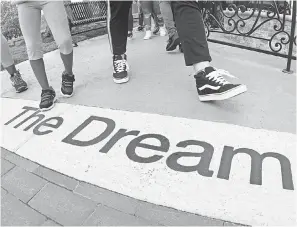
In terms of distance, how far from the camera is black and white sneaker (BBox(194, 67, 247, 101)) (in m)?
1.85

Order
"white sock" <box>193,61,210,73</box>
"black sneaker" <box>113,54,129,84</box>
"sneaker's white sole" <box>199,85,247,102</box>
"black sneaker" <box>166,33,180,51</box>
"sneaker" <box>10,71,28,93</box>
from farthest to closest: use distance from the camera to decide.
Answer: "black sneaker" <box>166,33,180,51</box> → "sneaker" <box>10,71,28,93</box> → "black sneaker" <box>113,54,129,84</box> → "white sock" <box>193,61,210,73</box> → "sneaker's white sole" <box>199,85,247,102</box>

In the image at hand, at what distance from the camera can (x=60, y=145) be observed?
5.96ft

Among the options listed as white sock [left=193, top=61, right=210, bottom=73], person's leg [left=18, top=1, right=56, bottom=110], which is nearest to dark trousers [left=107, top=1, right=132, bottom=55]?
person's leg [left=18, top=1, right=56, bottom=110]

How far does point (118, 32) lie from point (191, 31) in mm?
798

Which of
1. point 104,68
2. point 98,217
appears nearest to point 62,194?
point 98,217

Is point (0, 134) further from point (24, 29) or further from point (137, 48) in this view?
point (137, 48)

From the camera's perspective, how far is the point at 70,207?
1.35m

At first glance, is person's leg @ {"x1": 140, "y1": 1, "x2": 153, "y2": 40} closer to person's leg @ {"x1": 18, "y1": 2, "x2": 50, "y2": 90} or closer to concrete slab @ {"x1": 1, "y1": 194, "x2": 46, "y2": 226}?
person's leg @ {"x1": 18, "y1": 2, "x2": 50, "y2": 90}

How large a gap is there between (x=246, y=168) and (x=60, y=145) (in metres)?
1.11

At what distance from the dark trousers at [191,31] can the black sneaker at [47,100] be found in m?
1.13

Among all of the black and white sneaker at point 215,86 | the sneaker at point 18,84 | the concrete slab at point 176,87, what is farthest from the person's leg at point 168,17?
the sneaker at point 18,84

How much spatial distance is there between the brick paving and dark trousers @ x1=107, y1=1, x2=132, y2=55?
1.31 metres

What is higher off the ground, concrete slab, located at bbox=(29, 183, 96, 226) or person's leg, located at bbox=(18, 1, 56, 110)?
person's leg, located at bbox=(18, 1, 56, 110)

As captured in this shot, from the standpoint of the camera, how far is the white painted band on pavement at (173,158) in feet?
4.30
